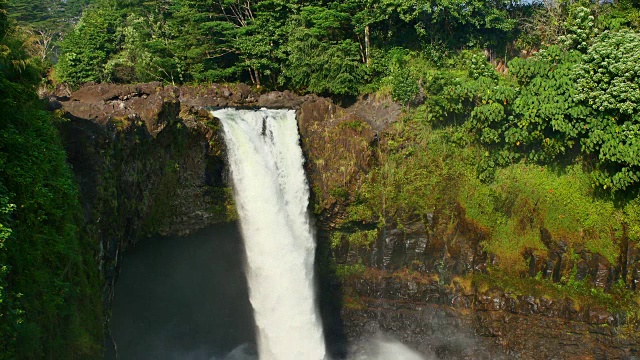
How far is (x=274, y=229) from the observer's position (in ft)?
56.6

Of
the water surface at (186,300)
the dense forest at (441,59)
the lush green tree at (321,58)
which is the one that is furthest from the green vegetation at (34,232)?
the dense forest at (441,59)

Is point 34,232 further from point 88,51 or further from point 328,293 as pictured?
point 88,51

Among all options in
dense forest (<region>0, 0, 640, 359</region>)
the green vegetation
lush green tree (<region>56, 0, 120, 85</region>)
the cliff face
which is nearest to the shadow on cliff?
the cliff face

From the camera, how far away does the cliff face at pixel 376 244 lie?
15555 mm

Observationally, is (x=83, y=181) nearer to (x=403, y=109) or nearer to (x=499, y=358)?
(x=403, y=109)

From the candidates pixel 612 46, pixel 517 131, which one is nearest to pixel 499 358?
pixel 517 131

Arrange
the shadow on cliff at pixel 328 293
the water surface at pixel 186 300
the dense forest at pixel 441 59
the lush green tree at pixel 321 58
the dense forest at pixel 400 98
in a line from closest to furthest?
the dense forest at pixel 400 98 → the dense forest at pixel 441 59 → the water surface at pixel 186 300 → the shadow on cliff at pixel 328 293 → the lush green tree at pixel 321 58

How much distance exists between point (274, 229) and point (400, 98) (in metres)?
7.37

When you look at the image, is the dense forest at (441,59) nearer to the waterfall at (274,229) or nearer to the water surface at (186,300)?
the waterfall at (274,229)

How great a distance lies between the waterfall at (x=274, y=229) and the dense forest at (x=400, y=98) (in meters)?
2.83

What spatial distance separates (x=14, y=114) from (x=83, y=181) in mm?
3108

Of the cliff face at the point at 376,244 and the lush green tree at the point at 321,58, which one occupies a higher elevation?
the lush green tree at the point at 321,58

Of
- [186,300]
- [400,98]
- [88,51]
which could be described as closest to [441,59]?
[400,98]

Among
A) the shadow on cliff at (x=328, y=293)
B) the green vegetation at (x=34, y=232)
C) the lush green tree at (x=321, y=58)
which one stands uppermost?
the lush green tree at (x=321, y=58)
